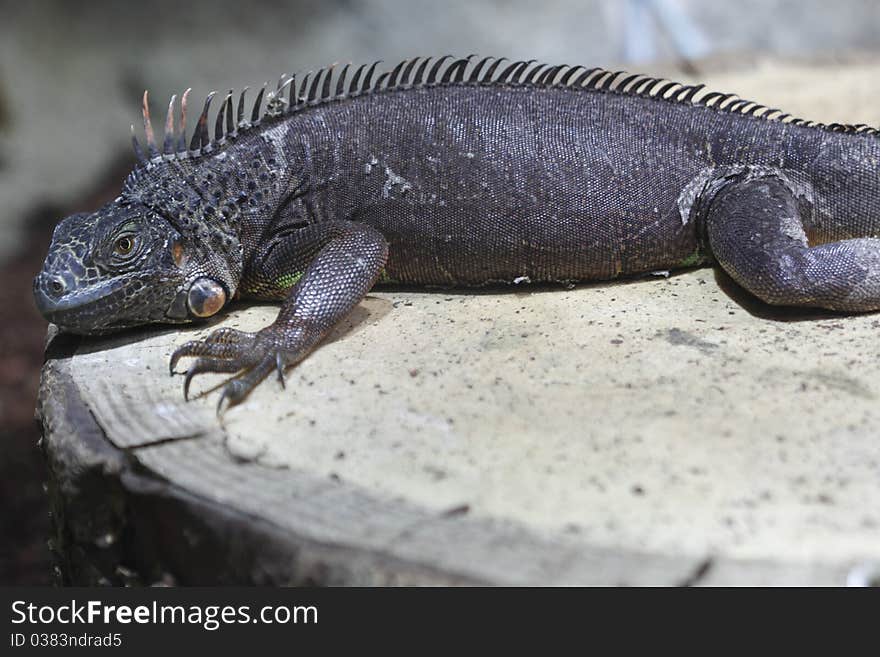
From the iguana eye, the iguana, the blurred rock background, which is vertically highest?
the blurred rock background

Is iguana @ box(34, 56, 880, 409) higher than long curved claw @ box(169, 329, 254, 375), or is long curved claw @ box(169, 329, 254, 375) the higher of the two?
iguana @ box(34, 56, 880, 409)

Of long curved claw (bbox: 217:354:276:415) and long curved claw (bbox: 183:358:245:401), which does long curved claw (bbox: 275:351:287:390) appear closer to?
long curved claw (bbox: 217:354:276:415)

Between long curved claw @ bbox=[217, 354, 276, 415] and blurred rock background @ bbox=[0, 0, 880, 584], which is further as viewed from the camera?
blurred rock background @ bbox=[0, 0, 880, 584]

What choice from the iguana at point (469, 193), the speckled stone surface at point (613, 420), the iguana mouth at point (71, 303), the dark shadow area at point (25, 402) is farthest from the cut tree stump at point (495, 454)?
the dark shadow area at point (25, 402)

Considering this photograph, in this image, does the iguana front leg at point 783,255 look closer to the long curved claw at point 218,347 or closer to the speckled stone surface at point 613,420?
the speckled stone surface at point 613,420

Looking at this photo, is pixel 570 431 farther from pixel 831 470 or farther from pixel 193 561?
pixel 193 561

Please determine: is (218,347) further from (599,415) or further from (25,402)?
(25,402)

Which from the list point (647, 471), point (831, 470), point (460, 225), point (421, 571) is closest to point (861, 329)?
point (831, 470)

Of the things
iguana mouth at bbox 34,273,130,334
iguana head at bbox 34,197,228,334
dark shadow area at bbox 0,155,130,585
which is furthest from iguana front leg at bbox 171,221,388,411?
dark shadow area at bbox 0,155,130,585
